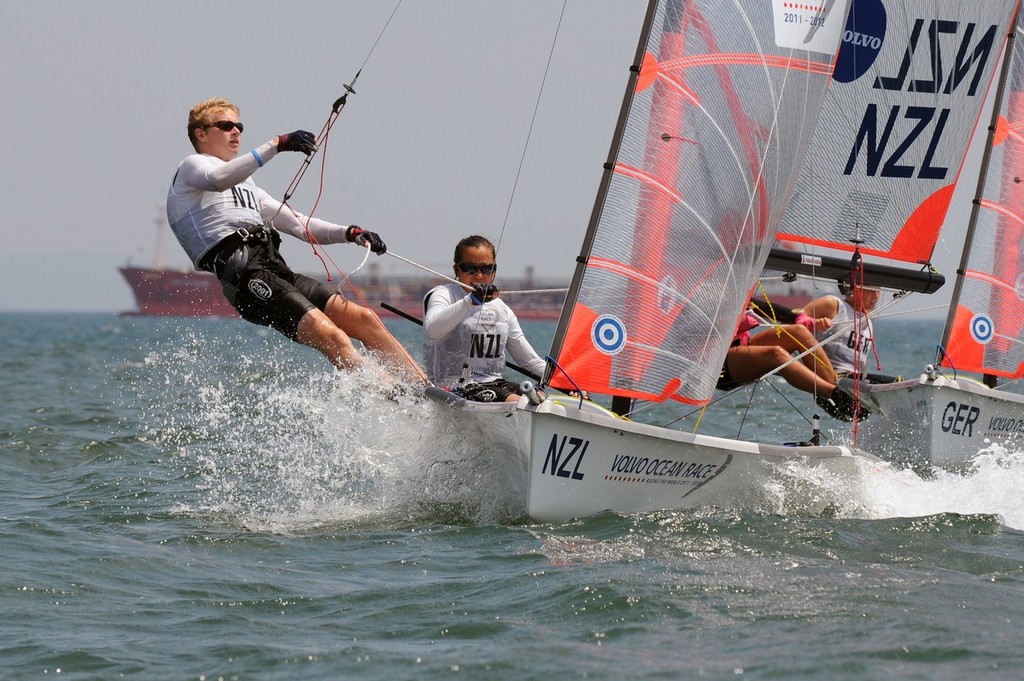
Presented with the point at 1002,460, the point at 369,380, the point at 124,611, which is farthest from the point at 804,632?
the point at 1002,460

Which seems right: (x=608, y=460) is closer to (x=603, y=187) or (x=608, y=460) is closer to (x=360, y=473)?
(x=603, y=187)

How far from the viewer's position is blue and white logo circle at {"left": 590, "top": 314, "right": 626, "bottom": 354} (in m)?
6.64

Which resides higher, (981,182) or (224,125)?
(981,182)

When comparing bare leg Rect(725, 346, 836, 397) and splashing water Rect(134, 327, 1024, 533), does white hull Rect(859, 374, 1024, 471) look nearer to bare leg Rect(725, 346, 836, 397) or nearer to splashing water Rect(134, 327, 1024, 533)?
splashing water Rect(134, 327, 1024, 533)

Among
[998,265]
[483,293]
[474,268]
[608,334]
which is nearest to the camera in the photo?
[483,293]

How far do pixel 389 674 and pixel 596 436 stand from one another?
2229 millimetres

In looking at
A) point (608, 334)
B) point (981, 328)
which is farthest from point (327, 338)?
point (981, 328)

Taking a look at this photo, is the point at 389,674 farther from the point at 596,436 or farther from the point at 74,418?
the point at 74,418

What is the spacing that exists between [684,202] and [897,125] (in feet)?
11.0

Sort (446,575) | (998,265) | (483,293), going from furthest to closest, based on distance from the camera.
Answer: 1. (998,265)
2. (483,293)
3. (446,575)

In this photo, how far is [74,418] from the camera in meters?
12.3

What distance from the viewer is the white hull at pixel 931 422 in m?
9.34

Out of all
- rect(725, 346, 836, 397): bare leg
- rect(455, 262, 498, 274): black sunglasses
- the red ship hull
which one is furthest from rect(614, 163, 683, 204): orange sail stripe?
the red ship hull

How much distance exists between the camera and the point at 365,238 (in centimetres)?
711
